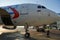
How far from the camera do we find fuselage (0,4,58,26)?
13125 mm

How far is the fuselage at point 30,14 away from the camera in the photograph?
13.1m

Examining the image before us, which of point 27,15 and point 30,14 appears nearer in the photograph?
point 30,14

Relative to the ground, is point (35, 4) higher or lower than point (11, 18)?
higher

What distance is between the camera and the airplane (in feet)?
43.1

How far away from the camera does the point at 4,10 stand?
45.9 feet

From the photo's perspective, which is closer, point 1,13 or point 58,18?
point 58,18

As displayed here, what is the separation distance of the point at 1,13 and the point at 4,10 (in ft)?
1.23

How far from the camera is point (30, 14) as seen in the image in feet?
43.9

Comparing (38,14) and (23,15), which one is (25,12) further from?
(38,14)

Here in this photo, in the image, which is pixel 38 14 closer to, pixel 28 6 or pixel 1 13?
pixel 28 6

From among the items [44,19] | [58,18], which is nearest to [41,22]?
[44,19]

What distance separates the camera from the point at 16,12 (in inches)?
537

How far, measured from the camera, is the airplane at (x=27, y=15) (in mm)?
13133

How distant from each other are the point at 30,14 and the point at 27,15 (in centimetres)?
29
